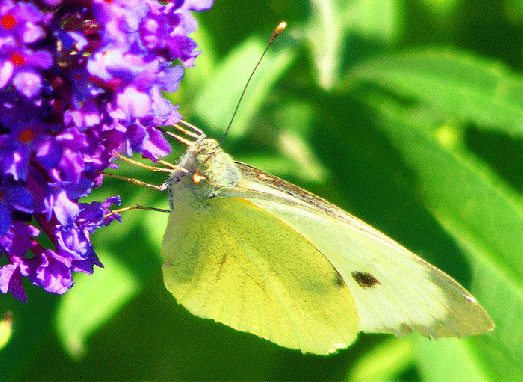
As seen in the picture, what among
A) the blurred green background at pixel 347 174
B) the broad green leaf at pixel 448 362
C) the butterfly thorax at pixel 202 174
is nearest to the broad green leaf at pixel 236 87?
the blurred green background at pixel 347 174

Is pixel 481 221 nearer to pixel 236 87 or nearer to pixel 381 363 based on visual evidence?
pixel 381 363

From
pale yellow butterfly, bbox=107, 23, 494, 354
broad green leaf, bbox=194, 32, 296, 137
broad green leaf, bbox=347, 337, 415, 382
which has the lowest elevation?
broad green leaf, bbox=347, 337, 415, 382

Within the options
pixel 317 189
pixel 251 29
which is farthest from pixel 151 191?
pixel 251 29

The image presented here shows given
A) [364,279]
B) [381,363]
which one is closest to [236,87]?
[364,279]

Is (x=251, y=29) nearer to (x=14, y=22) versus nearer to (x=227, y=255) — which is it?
(x=227, y=255)

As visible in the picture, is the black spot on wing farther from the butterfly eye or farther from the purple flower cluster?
the purple flower cluster

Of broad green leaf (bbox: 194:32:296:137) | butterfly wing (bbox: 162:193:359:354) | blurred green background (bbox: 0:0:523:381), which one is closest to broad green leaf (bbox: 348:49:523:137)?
blurred green background (bbox: 0:0:523:381)
